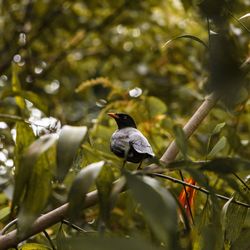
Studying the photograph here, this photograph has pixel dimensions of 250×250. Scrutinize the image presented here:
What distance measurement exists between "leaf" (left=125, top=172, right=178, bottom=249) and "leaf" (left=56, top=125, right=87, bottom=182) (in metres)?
0.06

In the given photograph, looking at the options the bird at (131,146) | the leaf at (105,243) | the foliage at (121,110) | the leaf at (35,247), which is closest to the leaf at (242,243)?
the foliage at (121,110)

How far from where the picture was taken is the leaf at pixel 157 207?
520 mm

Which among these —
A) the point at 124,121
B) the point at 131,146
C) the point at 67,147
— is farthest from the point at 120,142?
the point at 67,147

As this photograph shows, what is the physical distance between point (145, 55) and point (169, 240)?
227 cm

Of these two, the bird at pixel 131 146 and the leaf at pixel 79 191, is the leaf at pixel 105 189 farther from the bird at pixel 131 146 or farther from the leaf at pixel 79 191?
the bird at pixel 131 146

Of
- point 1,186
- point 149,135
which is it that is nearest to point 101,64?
point 149,135

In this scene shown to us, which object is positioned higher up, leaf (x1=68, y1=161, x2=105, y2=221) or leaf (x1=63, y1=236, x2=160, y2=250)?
leaf (x1=63, y1=236, x2=160, y2=250)

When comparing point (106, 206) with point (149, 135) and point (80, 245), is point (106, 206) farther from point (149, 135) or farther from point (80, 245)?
point (149, 135)

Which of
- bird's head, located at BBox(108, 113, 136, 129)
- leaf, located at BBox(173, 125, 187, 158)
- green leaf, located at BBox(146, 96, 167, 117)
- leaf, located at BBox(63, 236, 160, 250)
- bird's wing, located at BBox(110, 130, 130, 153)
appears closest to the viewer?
leaf, located at BBox(63, 236, 160, 250)

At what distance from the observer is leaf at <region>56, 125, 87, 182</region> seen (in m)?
0.62

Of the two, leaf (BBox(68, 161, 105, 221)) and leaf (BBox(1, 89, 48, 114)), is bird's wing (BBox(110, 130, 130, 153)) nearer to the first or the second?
leaf (BBox(1, 89, 48, 114))

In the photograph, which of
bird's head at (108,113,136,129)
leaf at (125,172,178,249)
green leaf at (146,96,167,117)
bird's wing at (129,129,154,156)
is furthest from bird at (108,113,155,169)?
green leaf at (146,96,167,117)

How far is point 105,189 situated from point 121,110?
3.63 ft

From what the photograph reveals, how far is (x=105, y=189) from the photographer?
0.71 metres
